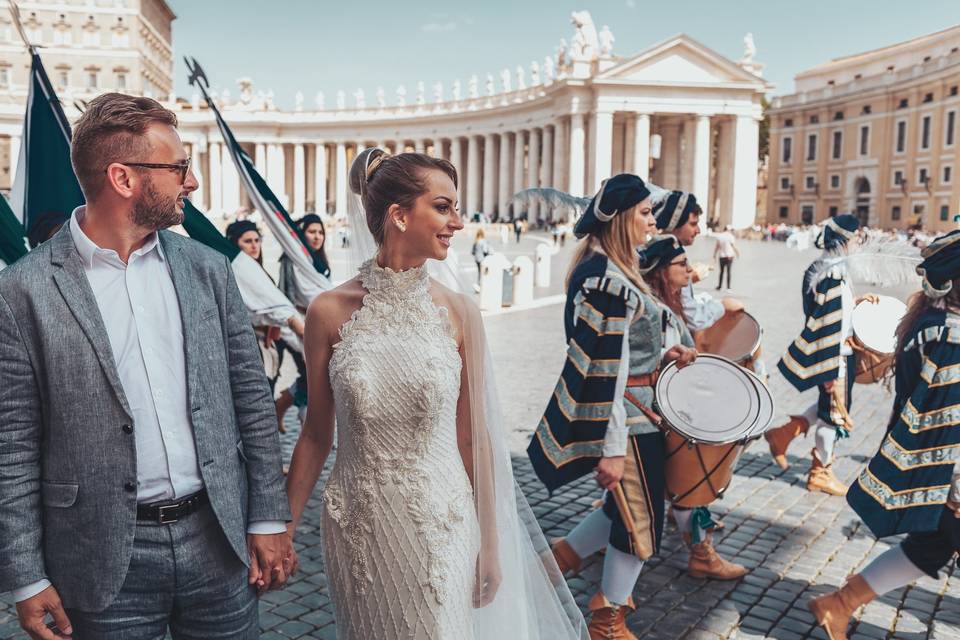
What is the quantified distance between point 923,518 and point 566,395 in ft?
5.06

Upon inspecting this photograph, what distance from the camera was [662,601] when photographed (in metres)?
4.30

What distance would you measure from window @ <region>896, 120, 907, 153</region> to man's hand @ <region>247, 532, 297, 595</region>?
69.5 m

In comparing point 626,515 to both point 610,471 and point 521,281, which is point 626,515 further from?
point 521,281

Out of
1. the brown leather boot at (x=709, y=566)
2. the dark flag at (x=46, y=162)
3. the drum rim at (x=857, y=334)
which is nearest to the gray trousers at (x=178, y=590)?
the brown leather boot at (x=709, y=566)

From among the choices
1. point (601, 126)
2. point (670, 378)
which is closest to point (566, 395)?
point (670, 378)

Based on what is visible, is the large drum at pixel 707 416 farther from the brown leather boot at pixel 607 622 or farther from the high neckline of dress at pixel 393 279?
the high neckline of dress at pixel 393 279

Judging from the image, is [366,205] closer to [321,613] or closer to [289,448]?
[321,613]

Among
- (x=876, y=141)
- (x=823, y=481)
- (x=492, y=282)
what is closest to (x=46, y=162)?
(x=823, y=481)

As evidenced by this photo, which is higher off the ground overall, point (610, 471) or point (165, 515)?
point (165, 515)

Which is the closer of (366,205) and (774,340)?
(366,205)

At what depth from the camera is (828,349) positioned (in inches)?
235

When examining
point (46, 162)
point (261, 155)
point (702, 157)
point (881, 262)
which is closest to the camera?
point (881, 262)

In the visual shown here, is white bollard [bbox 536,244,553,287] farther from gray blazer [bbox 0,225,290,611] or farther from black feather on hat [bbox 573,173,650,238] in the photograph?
gray blazer [bbox 0,225,290,611]

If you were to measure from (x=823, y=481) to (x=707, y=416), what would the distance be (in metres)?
2.71
